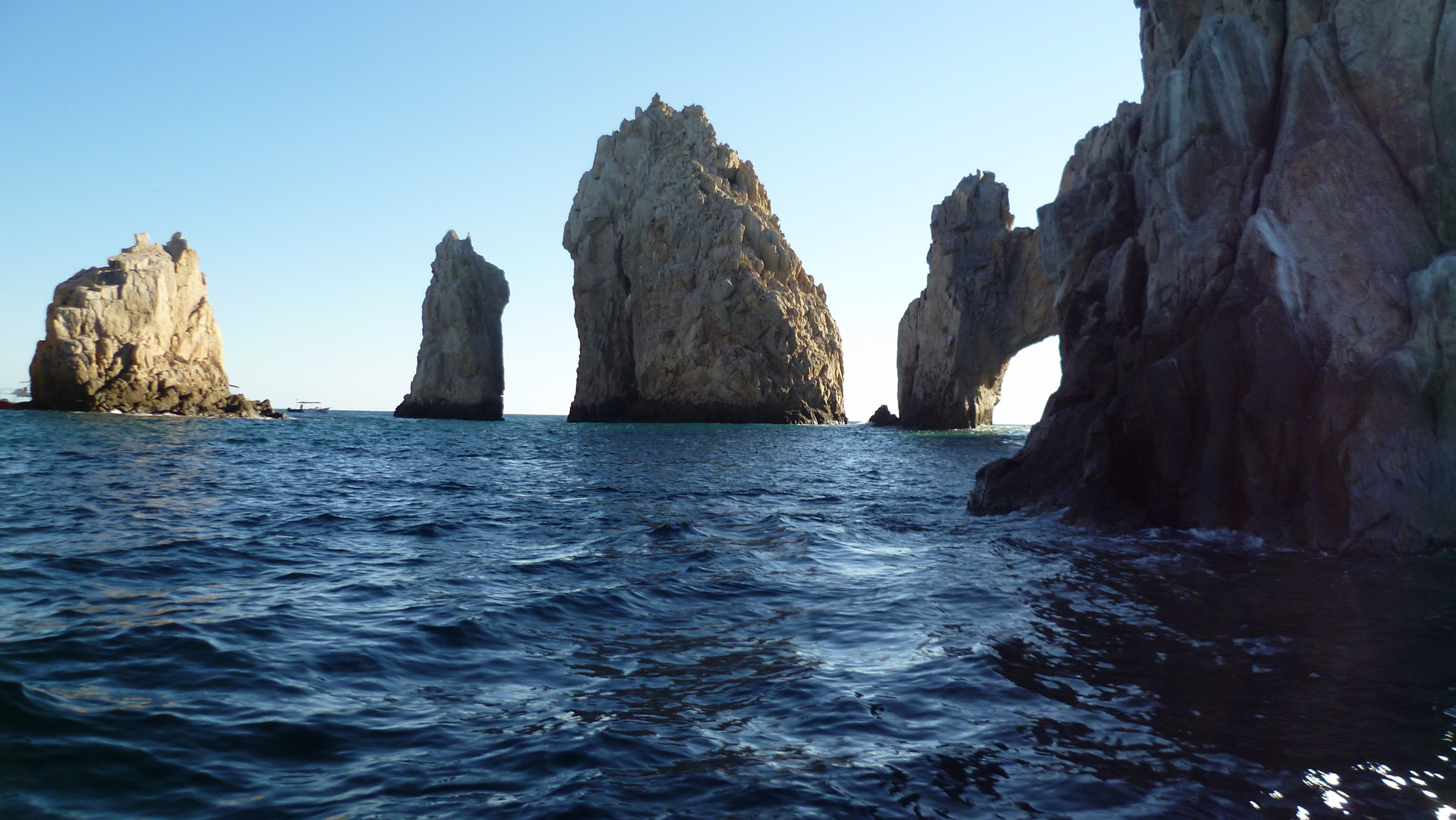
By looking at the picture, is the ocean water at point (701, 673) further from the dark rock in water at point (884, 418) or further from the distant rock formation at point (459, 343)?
the distant rock formation at point (459, 343)

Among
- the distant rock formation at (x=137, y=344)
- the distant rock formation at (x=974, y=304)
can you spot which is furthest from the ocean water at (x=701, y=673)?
the distant rock formation at (x=137, y=344)

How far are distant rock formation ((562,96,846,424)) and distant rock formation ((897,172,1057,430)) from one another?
2027 centimetres

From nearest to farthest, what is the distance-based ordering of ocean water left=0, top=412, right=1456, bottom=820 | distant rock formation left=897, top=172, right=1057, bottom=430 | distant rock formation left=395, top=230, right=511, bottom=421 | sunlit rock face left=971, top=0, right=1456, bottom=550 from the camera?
ocean water left=0, top=412, right=1456, bottom=820 → sunlit rock face left=971, top=0, right=1456, bottom=550 → distant rock formation left=897, top=172, right=1057, bottom=430 → distant rock formation left=395, top=230, right=511, bottom=421

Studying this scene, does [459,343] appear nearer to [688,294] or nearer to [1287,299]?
[688,294]

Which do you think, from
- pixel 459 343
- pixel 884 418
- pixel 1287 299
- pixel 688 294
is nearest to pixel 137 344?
pixel 459 343

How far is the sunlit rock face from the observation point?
12.2 metres

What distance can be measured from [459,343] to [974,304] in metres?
60.6

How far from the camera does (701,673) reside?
7285 millimetres

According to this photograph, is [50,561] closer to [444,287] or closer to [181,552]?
[181,552]

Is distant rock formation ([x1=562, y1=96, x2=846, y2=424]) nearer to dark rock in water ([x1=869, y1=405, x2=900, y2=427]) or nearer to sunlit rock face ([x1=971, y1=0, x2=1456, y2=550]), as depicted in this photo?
dark rock in water ([x1=869, y1=405, x2=900, y2=427])

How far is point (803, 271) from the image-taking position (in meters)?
94.9

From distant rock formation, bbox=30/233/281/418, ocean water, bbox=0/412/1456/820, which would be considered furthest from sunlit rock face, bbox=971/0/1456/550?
distant rock formation, bbox=30/233/281/418

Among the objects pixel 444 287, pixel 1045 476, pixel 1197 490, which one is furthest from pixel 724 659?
pixel 444 287

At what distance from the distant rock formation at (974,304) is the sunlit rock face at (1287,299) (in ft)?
143
